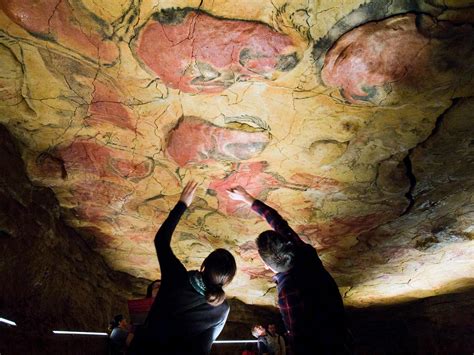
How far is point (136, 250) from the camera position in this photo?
10.9 ft

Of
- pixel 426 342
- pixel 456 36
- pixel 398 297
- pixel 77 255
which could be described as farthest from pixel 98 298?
pixel 426 342

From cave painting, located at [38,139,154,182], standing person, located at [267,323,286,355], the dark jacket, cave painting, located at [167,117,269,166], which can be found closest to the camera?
the dark jacket

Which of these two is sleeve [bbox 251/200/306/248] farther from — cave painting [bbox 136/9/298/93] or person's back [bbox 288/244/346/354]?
cave painting [bbox 136/9/298/93]

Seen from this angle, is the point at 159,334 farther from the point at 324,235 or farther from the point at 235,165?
the point at 324,235

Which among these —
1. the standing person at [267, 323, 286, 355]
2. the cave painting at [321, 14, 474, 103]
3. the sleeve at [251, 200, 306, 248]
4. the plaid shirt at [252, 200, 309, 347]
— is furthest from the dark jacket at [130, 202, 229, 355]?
the standing person at [267, 323, 286, 355]

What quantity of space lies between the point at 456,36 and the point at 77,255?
3.17 meters

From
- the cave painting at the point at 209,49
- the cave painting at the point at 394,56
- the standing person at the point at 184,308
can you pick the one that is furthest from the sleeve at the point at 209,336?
the cave painting at the point at 394,56

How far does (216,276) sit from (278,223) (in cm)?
56

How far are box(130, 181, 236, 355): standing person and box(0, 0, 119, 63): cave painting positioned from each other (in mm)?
896

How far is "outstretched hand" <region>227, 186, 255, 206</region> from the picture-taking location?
219cm

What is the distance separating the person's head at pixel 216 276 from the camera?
136 cm

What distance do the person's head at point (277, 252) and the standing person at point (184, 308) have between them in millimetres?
186

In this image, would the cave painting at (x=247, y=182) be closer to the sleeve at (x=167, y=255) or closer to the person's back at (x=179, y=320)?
the sleeve at (x=167, y=255)

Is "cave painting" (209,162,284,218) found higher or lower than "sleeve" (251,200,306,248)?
higher
